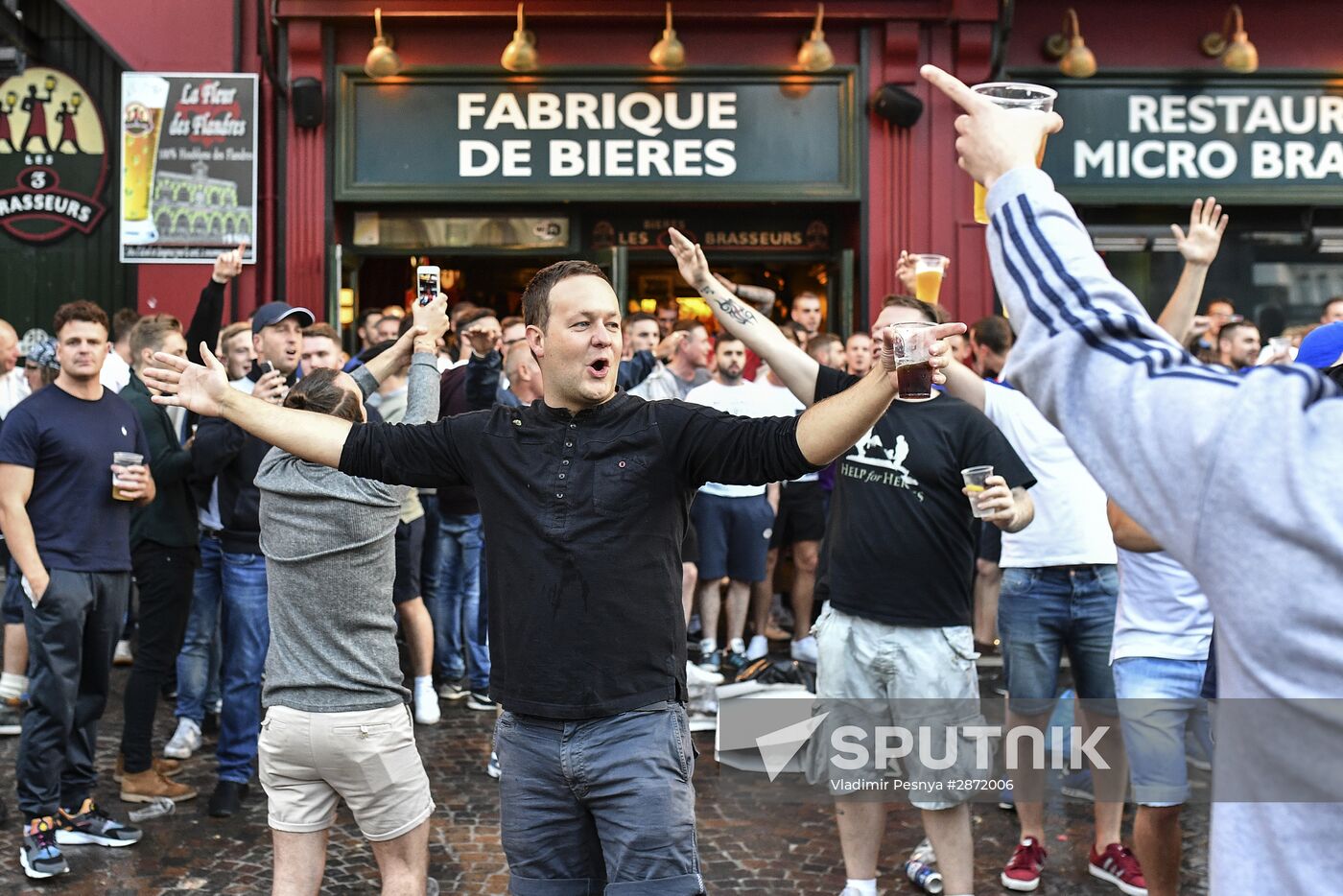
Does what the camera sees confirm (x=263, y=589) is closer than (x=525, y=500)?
No

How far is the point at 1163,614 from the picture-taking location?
4617 mm

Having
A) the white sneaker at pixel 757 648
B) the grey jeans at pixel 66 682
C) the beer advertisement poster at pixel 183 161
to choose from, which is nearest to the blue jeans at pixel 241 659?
the grey jeans at pixel 66 682

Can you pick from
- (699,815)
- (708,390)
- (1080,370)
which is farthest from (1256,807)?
(708,390)

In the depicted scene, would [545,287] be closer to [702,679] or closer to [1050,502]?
[1050,502]

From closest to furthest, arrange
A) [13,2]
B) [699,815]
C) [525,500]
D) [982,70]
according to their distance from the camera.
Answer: [525,500], [699,815], [13,2], [982,70]

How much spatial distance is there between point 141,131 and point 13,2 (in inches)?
50.9

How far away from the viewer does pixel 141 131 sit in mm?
11094

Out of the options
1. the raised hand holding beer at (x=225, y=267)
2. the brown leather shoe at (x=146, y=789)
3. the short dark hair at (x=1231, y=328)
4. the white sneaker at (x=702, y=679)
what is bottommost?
the brown leather shoe at (x=146, y=789)

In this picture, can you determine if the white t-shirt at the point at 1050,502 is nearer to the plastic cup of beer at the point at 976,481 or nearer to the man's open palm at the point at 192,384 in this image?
the plastic cup of beer at the point at 976,481

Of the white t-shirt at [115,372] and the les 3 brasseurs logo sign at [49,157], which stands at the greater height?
the les 3 brasseurs logo sign at [49,157]

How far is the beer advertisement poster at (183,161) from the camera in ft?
36.4

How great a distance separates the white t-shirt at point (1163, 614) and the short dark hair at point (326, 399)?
2.73 m

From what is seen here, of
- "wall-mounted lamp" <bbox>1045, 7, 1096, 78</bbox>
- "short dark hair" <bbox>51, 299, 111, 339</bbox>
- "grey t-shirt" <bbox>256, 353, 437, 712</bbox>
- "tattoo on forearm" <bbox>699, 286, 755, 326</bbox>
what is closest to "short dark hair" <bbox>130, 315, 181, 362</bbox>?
"short dark hair" <bbox>51, 299, 111, 339</bbox>

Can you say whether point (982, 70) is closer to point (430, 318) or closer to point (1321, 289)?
point (1321, 289)
